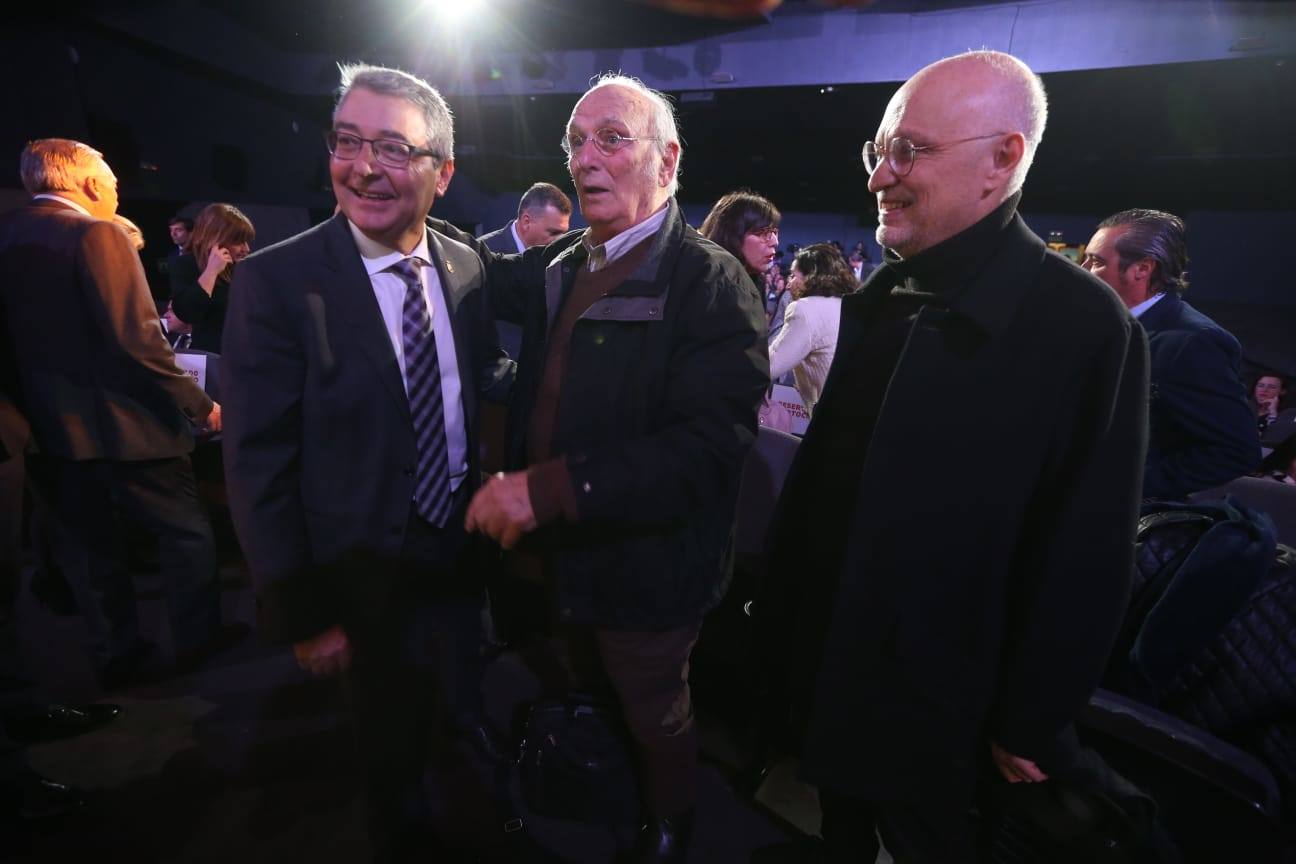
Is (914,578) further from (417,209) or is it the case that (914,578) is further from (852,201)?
(852,201)

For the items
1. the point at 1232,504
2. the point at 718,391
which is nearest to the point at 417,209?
the point at 718,391

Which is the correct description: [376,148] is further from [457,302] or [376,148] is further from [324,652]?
[324,652]

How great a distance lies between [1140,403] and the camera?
3.22ft

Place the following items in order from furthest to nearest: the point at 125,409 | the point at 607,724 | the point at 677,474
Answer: the point at 125,409 → the point at 607,724 → the point at 677,474

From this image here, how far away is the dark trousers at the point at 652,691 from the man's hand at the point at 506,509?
0.47 metres

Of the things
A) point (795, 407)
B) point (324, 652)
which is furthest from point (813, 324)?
point (324, 652)

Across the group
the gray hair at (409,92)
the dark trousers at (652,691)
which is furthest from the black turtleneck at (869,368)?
the gray hair at (409,92)

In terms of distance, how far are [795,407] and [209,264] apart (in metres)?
3.37

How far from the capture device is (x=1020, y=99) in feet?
3.50

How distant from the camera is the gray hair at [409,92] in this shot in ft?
4.41

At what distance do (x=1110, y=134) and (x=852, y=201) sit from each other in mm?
4835

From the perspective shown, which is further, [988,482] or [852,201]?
[852,201]

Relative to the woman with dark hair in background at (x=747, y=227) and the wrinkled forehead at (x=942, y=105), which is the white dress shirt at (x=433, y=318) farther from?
the woman with dark hair in background at (x=747, y=227)

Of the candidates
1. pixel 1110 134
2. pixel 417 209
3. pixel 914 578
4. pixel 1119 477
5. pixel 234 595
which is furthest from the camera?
pixel 1110 134
